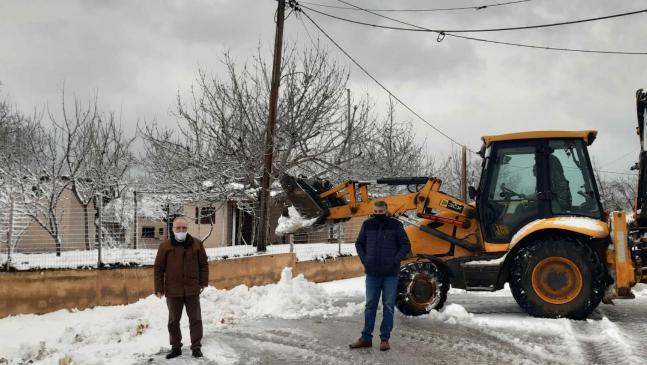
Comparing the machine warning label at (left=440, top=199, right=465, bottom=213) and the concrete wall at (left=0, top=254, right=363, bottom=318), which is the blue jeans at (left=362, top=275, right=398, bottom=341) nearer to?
the machine warning label at (left=440, top=199, right=465, bottom=213)

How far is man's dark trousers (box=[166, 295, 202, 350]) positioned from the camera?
640 cm

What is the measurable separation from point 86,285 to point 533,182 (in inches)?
287

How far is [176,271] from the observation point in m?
6.46

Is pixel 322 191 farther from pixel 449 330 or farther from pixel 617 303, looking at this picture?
pixel 617 303

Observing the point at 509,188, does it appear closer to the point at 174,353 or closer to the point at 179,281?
the point at 179,281

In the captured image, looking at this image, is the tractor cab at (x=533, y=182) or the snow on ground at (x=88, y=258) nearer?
the tractor cab at (x=533, y=182)

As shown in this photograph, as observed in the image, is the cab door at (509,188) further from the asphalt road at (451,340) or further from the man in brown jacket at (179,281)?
the man in brown jacket at (179,281)

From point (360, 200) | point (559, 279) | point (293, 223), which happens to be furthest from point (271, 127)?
point (559, 279)

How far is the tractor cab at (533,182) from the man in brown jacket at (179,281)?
15.3 ft

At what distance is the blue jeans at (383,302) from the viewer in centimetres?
679

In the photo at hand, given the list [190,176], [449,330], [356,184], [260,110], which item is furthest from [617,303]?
[190,176]

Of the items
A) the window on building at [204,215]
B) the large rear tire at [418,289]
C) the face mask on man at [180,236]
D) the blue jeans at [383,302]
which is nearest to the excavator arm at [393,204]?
the large rear tire at [418,289]

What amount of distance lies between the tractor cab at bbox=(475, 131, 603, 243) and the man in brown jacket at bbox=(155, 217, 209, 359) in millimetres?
4663

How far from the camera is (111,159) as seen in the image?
26375 mm
